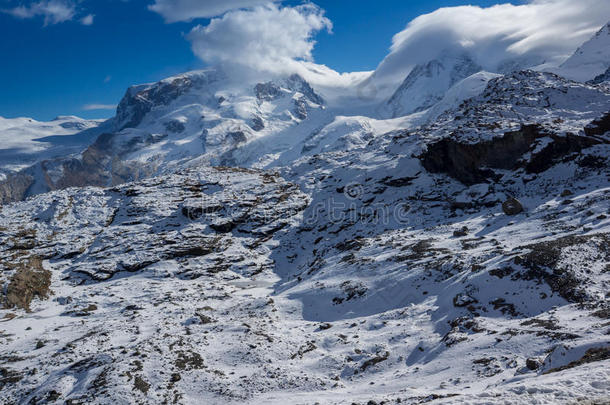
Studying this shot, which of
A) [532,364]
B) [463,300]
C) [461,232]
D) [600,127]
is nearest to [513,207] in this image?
[461,232]

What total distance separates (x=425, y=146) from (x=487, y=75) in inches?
7339

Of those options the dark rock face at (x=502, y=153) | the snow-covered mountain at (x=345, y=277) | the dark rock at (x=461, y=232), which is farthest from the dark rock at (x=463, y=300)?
the dark rock face at (x=502, y=153)

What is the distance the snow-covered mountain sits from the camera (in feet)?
42.1

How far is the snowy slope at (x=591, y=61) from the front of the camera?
150875mm

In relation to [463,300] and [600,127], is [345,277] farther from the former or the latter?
[600,127]

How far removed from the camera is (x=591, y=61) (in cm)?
16238

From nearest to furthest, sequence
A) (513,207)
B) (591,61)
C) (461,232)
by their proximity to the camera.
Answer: (461,232), (513,207), (591,61)

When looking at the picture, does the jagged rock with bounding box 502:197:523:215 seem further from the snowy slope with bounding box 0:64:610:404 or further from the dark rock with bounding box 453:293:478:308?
the dark rock with bounding box 453:293:478:308

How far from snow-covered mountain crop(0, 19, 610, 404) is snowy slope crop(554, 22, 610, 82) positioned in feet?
432

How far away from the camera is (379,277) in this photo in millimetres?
23219

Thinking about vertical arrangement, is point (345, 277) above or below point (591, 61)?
below

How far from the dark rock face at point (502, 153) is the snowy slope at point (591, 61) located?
147529 millimetres

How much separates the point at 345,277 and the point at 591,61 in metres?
205

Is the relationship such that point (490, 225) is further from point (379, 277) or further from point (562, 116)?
point (562, 116)
